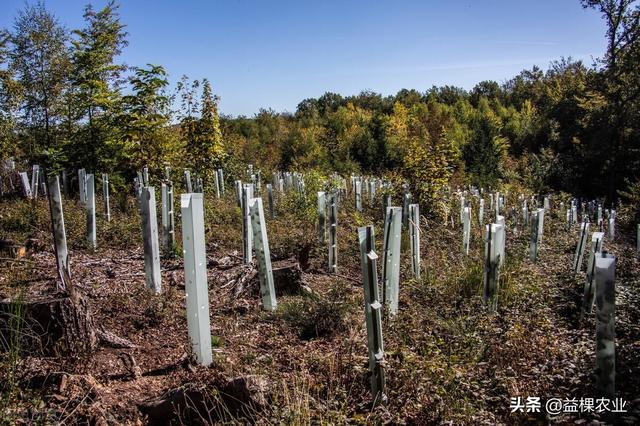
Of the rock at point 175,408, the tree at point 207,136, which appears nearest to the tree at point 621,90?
the tree at point 207,136

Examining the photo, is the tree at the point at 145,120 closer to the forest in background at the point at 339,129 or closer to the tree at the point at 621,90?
the forest in background at the point at 339,129

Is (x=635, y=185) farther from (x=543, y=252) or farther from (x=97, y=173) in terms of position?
(x=97, y=173)

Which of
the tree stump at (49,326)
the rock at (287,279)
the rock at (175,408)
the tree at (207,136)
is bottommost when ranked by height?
the rock at (175,408)

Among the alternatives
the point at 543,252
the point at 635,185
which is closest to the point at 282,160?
the point at 635,185

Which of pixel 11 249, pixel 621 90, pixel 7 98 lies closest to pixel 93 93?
pixel 7 98

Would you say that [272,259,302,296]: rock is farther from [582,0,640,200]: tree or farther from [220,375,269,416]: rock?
[582,0,640,200]: tree

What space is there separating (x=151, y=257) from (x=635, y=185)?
80.6 feet

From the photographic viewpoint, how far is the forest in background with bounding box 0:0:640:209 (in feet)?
38.0

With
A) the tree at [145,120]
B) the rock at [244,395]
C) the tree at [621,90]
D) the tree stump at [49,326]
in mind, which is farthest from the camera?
the tree at [621,90]

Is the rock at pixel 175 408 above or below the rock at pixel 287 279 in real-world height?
below

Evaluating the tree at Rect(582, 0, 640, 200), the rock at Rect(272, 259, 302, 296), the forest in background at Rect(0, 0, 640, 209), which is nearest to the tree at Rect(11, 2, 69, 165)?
the forest in background at Rect(0, 0, 640, 209)

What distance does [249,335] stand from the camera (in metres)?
4.29

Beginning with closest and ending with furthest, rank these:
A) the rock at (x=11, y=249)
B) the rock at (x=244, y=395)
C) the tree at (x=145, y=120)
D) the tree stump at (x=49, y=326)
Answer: the rock at (x=244, y=395), the tree stump at (x=49, y=326), the rock at (x=11, y=249), the tree at (x=145, y=120)

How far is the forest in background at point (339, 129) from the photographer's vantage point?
456 inches
